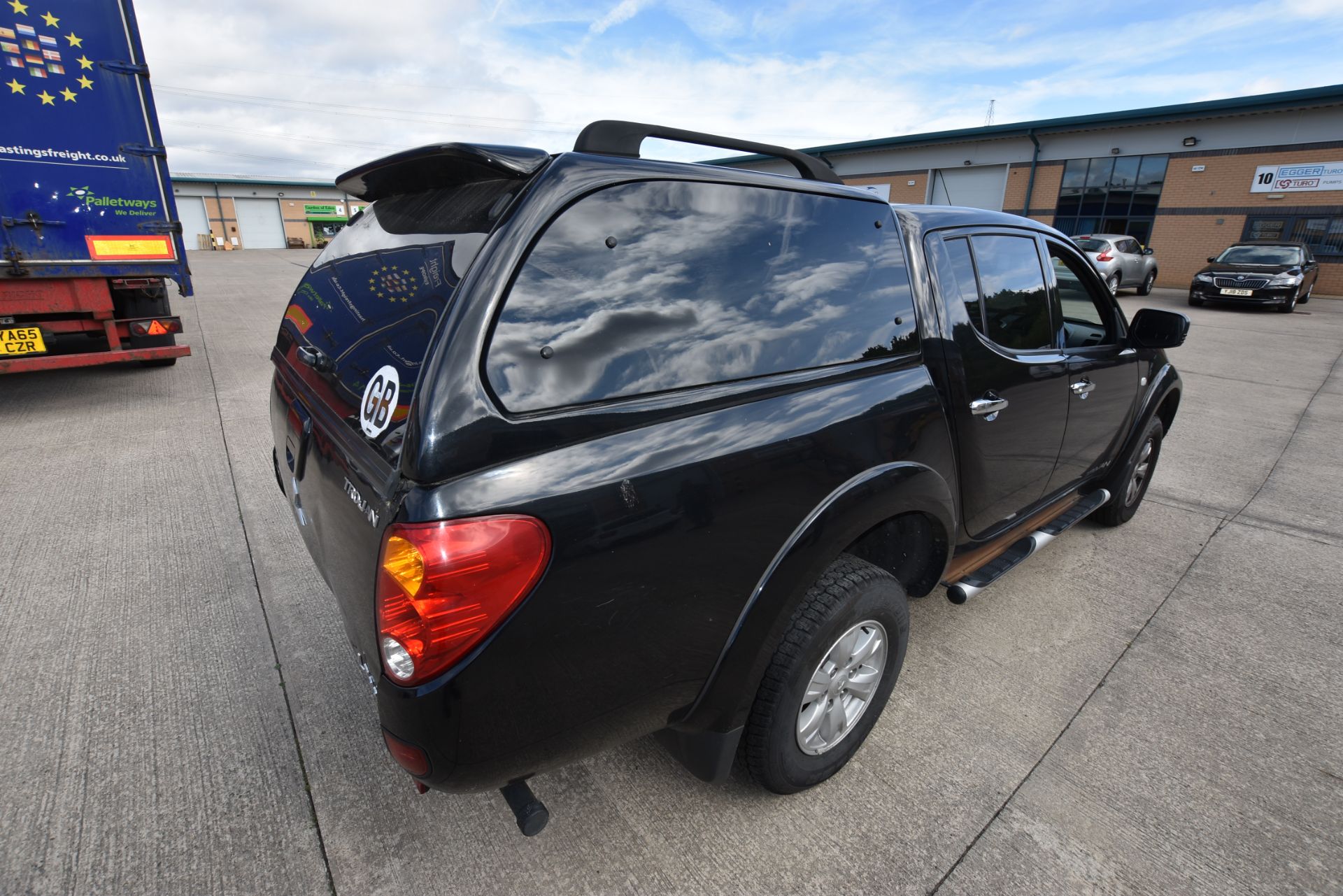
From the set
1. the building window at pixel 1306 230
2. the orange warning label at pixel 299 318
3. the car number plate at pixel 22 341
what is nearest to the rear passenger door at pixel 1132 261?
the building window at pixel 1306 230

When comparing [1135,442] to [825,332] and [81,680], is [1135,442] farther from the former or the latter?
[81,680]

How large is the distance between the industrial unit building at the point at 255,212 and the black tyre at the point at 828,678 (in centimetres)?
5883

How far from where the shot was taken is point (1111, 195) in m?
22.7

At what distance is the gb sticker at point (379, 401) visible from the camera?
150 centimetres

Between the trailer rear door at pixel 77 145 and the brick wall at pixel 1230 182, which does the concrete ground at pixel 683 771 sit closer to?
the trailer rear door at pixel 77 145

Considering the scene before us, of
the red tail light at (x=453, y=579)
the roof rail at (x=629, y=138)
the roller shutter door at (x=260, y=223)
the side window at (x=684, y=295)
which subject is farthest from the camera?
the roller shutter door at (x=260, y=223)

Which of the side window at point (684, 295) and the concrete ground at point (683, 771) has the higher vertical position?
the side window at point (684, 295)

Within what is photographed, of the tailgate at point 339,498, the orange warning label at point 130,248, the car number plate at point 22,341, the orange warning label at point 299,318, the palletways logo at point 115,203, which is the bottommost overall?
the car number plate at point 22,341

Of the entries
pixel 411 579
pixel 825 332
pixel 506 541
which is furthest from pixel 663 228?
pixel 411 579

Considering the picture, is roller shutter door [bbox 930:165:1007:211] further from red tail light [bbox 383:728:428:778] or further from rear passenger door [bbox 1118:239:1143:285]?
red tail light [bbox 383:728:428:778]

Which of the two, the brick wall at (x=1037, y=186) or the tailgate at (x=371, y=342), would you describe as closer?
the tailgate at (x=371, y=342)

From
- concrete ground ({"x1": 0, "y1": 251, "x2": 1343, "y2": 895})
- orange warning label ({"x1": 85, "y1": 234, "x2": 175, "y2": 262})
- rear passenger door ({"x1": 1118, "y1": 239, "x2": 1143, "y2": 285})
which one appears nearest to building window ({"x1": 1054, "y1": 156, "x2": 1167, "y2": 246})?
rear passenger door ({"x1": 1118, "y1": 239, "x2": 1143, "y2": 285})

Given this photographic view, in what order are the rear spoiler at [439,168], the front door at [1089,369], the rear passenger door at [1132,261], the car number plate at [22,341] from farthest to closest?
the rear passenger door at [1132,261] → the car number plate at [22,341] → the front door at [1089,369] → the rear spoiler at [439,168]

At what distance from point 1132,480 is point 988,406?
82.9 inches
